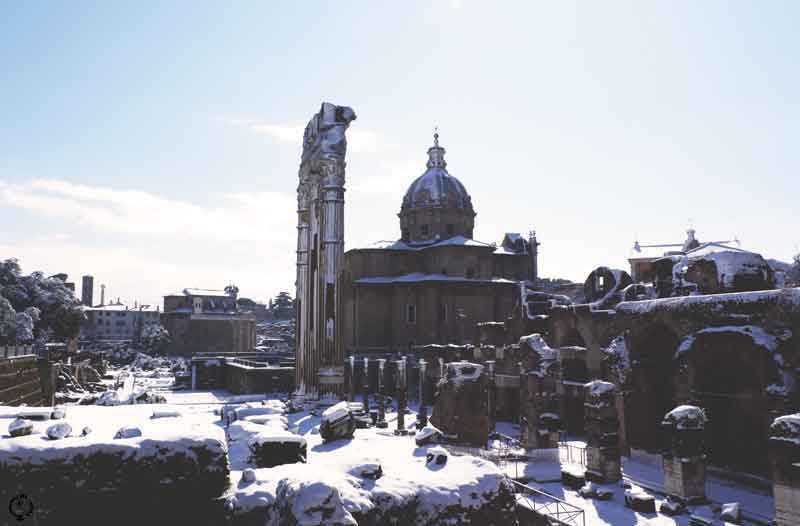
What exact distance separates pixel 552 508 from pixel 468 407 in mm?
6359

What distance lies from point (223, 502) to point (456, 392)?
11.8 metres

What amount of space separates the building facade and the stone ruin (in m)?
22.9

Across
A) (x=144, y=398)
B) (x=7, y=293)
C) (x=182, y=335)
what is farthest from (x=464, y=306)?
(x=182, y=335)

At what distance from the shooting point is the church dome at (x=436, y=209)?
1905 inches

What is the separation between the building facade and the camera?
44469 mm

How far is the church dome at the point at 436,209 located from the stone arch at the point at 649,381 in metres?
29.1

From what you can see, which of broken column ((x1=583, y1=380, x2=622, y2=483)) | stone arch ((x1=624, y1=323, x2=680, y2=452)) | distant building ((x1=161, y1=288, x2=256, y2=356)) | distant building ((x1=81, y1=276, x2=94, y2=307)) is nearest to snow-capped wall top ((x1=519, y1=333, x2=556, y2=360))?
stone arch ((x1=624, y1=323, x2=680, y2=452))

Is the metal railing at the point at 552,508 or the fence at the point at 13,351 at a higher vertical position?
the fence at the point at 13,351

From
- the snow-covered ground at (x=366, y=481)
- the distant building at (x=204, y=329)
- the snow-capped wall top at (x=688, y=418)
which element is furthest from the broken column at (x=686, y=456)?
the distant building at (x=204, y=329)

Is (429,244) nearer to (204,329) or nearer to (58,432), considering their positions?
(58,432)

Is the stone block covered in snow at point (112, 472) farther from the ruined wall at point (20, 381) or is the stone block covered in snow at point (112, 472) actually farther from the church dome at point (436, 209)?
the church dome at point (436, 209)

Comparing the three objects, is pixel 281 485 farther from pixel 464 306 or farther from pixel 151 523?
pixel 464 306

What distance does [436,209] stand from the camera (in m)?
48.4

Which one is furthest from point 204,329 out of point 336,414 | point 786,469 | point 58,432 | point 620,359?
point 786,469
